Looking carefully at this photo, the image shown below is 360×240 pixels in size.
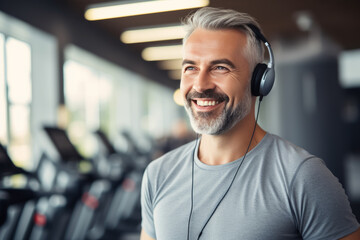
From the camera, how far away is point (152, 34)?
7332 millimetres

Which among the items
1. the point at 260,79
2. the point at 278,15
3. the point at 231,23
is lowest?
the point at 260,79

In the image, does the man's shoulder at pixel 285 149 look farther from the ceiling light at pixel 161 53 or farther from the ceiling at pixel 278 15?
the ceiling light at pixel 161 53

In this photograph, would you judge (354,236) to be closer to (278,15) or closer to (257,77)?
(257,77)

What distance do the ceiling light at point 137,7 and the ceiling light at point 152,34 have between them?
41.9 inches

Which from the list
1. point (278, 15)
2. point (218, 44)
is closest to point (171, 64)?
point (278, 15)

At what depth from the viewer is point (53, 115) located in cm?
557

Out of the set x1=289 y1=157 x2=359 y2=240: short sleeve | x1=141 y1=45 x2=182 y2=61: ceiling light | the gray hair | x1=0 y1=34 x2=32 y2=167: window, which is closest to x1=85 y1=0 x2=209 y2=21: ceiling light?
x1=0 y1=34 x2=32 y2=167: window

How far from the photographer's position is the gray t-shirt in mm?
898

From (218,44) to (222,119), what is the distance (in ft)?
0.66

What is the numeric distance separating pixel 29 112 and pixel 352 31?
6837 millimetres

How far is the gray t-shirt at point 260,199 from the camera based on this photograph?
898mm

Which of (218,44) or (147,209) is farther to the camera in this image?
(147,209)

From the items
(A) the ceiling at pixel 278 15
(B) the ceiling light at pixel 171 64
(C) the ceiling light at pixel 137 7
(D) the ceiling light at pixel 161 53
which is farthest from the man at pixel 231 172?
(B) the ceiling light at pixel 171 64

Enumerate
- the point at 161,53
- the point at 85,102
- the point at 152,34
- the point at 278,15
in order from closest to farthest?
1. the point at 278,15
2. the point at 85,102
3. the point at 152,34
4. the point at 161,53
